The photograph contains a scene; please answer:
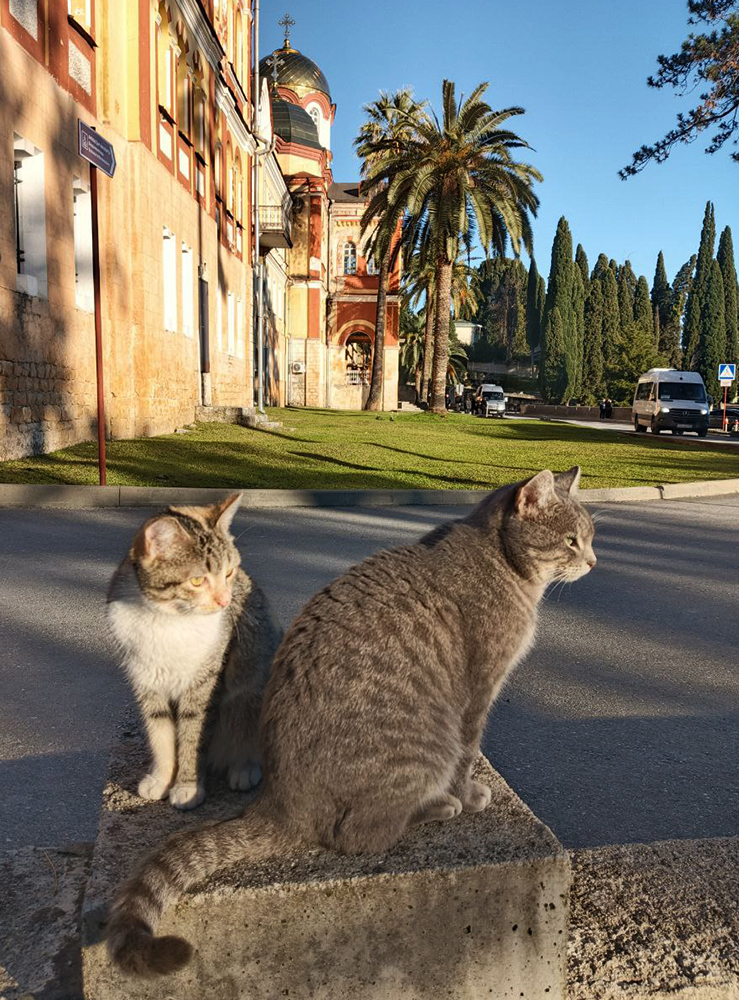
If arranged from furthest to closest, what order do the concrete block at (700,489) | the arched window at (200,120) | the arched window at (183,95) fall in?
the arched window at (200,120)
the arched window at (183,95)
the concrete block at (700,489)

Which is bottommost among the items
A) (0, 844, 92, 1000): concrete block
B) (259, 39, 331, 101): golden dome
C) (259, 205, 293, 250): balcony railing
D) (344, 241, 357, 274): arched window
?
(0, 844, 92, 1000): concrete block

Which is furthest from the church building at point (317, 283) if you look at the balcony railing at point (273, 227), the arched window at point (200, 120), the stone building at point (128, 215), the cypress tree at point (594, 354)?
the cypress tree at point (594, 354)

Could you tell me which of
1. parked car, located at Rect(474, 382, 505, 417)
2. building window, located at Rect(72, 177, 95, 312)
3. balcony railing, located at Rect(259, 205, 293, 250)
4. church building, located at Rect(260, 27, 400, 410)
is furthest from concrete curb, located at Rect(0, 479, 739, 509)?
parked car, located at Rect(474, 382, 505, 417)

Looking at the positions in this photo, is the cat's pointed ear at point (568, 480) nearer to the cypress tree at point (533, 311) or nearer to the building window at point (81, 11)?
the building window at point (81, 11)

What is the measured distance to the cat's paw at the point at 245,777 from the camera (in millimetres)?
2195

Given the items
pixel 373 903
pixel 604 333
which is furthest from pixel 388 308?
pixel 373 903

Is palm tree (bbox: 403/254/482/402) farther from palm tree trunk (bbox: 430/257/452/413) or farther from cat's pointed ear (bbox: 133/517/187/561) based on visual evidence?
cat's pointed ear (bbox: 133/517/187/561)

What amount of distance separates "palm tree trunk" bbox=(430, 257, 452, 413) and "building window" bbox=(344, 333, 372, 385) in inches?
753

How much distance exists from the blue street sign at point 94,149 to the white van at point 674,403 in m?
26.9

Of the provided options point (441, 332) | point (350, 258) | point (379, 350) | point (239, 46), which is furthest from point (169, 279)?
point (350, 258)

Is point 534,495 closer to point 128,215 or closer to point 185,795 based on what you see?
point 185,795

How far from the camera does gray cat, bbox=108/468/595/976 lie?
68.4 inches

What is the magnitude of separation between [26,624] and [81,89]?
11472mm

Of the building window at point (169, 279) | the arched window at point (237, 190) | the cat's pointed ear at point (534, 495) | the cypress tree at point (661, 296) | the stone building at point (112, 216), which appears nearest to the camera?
the cat's pointed ear at point (534, 495)
